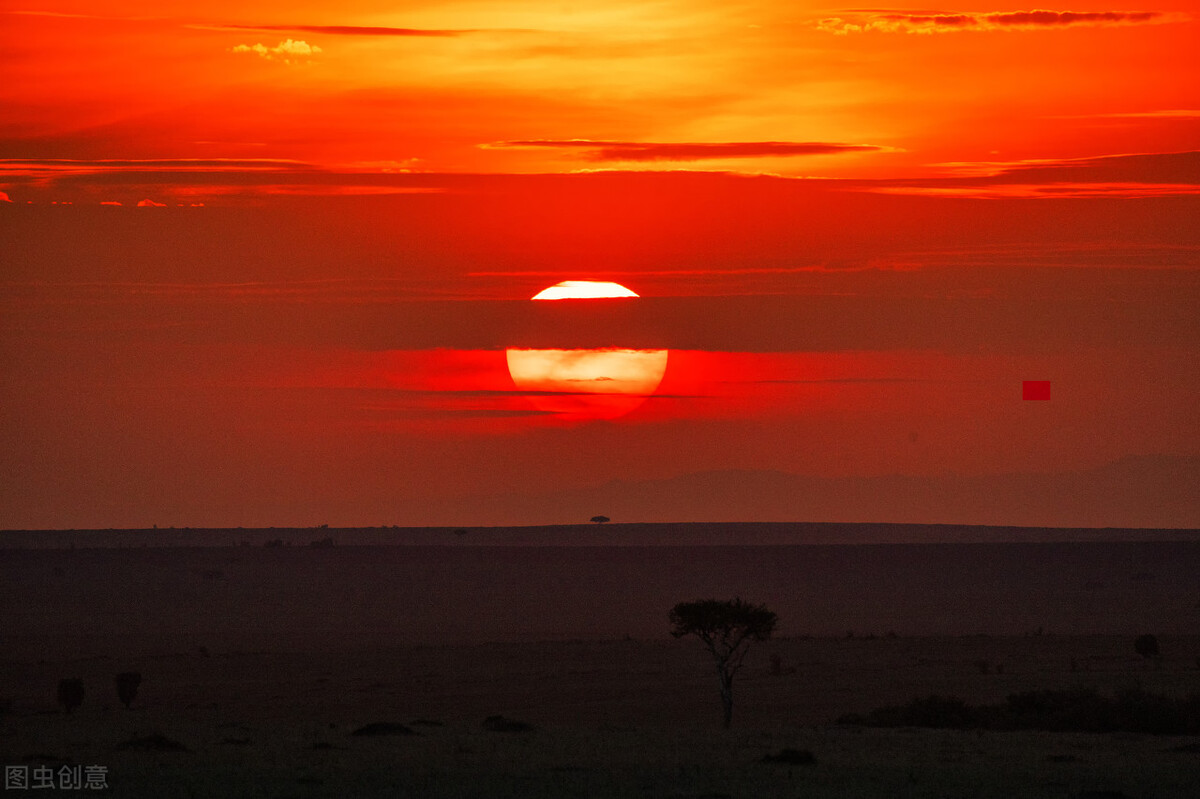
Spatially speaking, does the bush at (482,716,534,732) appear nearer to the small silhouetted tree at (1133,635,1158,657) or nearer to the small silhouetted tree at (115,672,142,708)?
the small silhouetted tree at (115,672,142,708)

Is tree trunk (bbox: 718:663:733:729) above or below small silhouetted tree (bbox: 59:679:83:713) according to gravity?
below

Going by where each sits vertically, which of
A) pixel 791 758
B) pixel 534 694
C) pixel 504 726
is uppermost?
pixel 534 694

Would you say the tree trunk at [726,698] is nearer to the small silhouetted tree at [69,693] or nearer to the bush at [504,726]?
the bush at [504,726]

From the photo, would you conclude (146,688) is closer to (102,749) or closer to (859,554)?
(102,749)

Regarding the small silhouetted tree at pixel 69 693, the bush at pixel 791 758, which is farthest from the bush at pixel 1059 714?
the small silhouetted tree at pixel 69 693

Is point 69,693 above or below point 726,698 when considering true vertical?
above

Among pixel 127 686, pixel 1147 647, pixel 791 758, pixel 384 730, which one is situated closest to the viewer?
pixel 791 758

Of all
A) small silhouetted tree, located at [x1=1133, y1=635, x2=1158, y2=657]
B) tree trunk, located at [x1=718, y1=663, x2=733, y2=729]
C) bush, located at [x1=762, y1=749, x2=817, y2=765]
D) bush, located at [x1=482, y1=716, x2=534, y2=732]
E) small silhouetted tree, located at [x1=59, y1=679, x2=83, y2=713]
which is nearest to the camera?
bush, located at [x1=762, y1=749, x2=817, y2=765]

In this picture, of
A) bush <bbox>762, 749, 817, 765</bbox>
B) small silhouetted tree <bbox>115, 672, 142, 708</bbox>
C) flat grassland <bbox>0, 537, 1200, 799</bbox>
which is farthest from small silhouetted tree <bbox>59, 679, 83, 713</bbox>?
bush <bbox>762, 749, 817, 765</bbox>

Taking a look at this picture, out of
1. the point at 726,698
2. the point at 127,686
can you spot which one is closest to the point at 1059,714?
the point at 726,698

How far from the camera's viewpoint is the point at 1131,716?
3794 cm

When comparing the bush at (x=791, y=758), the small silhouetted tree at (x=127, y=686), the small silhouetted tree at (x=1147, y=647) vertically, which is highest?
the small silhouetted tree at (x=127, y=686)

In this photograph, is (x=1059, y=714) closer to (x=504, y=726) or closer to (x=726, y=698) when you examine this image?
(x=726, y=698)

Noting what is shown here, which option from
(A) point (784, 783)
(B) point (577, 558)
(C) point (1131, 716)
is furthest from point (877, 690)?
A: (B) point (577, 558)
